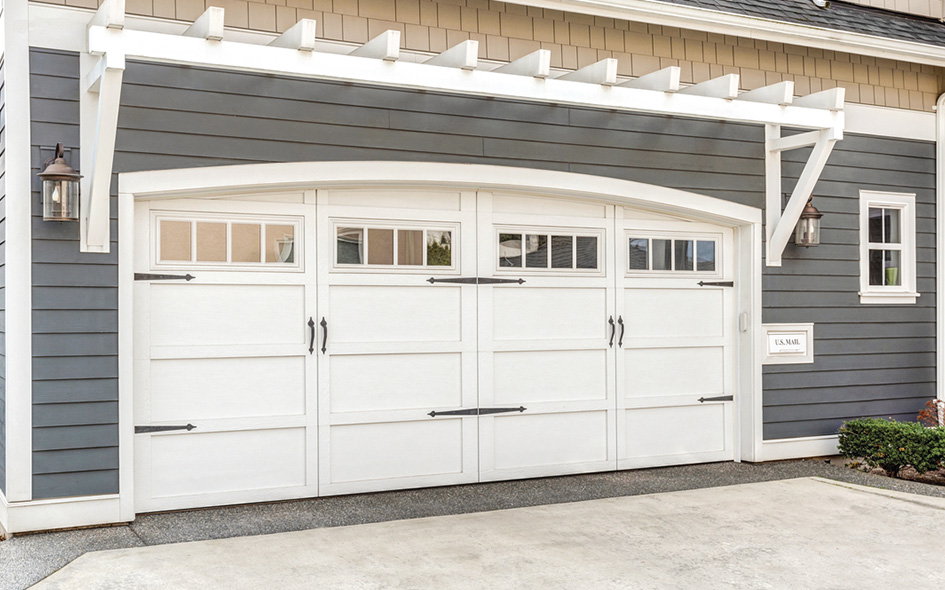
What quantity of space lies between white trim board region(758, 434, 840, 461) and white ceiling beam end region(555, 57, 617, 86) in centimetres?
297

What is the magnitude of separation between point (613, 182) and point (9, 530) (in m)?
4.06

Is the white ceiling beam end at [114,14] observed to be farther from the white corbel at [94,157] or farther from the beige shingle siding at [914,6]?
the beige shingle siding at [914,6]

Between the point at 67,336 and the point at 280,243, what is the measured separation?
1248 mm

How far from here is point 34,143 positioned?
4.41 meters

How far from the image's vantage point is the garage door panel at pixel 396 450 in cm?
523

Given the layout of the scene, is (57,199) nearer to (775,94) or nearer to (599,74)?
(599,74)

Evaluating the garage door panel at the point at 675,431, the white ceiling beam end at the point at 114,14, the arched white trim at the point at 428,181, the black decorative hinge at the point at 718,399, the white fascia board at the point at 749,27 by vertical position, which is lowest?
the garage door panel at the point at 675,431

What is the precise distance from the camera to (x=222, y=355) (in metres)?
4.93

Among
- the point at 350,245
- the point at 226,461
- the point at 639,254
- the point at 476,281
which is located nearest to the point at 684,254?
the point at 639,254

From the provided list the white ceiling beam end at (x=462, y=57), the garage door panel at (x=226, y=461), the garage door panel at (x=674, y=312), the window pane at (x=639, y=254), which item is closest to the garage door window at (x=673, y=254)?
the window pane at (x=639, y=254)

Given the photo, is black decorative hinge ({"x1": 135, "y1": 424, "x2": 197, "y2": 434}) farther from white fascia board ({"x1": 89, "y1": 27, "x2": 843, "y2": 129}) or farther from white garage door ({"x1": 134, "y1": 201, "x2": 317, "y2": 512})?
white fascia board ({"x1": 89, "y1": 27, "x2": 843, "y2": 129})

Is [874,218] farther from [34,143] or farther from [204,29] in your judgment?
[34,143]

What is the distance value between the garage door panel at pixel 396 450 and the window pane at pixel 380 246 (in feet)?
3.29

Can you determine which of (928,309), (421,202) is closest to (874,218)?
(928,309)
